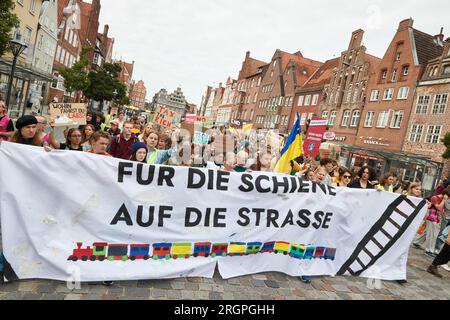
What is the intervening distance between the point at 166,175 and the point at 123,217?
69 cm

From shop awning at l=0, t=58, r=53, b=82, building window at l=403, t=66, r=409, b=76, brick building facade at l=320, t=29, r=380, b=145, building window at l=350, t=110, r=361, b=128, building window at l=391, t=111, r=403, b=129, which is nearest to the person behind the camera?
shop awning at l=0, t=58, r=53, b=82

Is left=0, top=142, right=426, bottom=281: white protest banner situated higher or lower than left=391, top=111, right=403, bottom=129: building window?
lower

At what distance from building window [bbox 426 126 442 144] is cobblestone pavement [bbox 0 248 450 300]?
24953 mm

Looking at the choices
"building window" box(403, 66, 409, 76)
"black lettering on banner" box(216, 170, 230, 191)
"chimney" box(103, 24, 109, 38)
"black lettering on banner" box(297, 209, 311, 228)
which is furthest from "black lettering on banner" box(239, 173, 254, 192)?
"chimney" box(103, 24, 109, 38)

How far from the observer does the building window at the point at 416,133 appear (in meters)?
28.0

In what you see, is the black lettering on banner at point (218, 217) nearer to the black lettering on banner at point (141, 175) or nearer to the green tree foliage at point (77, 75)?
the black lettering on banner at point (141, 175)

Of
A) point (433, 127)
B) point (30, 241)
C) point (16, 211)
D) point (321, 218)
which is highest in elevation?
point (433, 127)

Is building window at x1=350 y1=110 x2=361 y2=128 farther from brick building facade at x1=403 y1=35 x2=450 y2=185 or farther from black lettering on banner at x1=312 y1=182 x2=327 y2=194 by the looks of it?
black lettering on banner at x1=312 y1=182 x2=327 y2=194

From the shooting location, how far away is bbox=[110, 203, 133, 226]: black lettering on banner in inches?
148
